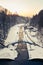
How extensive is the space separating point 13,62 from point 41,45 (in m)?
0.48

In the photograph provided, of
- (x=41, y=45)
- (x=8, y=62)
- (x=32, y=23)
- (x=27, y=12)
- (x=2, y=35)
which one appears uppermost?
(x=27, y=12)

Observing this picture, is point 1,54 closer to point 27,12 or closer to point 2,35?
point 2,35

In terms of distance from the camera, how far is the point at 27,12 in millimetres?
2641

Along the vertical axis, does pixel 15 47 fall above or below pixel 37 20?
below

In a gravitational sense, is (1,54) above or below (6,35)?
below

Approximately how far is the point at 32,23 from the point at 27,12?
0.61ft

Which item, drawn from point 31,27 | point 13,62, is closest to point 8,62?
point 13,62

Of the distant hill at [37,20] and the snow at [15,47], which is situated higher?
the distant hill at [37,20]

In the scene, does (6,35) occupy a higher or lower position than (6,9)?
lower

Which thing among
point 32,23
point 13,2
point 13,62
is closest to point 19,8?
point 13,2

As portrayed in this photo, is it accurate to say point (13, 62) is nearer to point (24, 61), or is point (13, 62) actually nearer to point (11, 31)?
point (24, 61)

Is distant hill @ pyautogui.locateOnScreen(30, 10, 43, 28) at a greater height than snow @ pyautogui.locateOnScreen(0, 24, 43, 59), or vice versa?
distant hill @ pyautogui.locateOnScreen(30, 10, 43, 28)

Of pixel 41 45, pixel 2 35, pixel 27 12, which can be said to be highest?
pixel 27 12

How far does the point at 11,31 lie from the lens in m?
2.60
